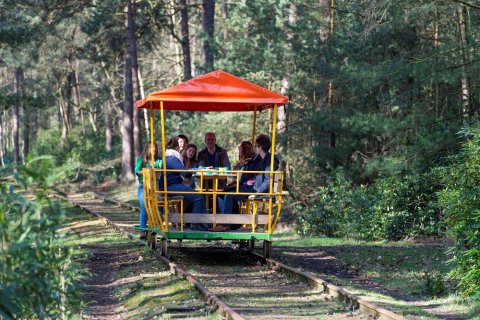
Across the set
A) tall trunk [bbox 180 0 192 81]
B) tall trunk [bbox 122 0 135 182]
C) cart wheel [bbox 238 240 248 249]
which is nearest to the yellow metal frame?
cart wheel [bbox 238 240 248 249]

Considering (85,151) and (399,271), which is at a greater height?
(85,151)

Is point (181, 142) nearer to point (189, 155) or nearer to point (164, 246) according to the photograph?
point (189, 155)

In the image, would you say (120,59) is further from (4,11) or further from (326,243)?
(326,243)

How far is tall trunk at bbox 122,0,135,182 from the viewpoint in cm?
4181

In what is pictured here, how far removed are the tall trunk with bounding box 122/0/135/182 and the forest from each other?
0.21ft

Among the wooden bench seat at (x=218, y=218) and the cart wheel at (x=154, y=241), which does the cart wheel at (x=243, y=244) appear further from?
the wooden bench seat at (x=218, y=218)

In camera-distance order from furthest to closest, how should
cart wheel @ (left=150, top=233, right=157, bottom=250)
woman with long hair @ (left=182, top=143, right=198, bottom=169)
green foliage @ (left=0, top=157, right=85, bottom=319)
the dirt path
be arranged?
1. woman with long hair @ (left=182, top=143, right=198, bottom=169)
2. cart wheel @ (left=150, top=233, right=157, bottom=250)
3. the dirt path
4. green foliage @ (left=0, top=157, right=85, bottom=319)

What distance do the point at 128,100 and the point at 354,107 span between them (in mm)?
18695

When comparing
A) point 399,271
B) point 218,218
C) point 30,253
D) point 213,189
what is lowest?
point 399,271

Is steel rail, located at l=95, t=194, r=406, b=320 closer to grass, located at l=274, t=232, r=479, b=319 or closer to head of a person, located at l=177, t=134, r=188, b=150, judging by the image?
grass, located at l=274, t=232, r=479, b=319

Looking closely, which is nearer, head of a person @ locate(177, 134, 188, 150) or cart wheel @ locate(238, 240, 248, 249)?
head of a person @ locate(177, 134, 188, 150)

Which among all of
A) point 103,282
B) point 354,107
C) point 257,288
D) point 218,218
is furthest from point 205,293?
point 354,107

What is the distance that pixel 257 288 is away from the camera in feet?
40.3

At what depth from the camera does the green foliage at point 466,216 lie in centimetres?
1108
